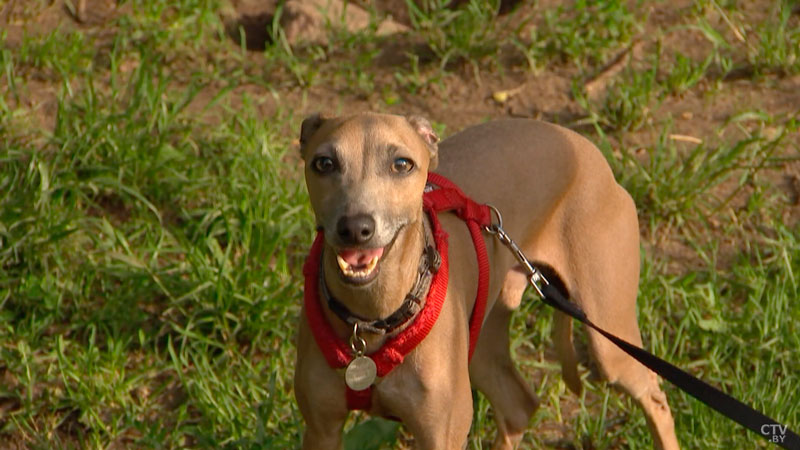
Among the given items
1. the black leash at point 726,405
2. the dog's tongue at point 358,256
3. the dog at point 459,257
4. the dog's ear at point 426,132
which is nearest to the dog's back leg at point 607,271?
the dog at point 459,257

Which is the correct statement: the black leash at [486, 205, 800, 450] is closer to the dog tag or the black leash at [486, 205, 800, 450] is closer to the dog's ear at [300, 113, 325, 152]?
the dog tag

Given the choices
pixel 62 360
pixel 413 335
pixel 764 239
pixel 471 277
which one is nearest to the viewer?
pixel 413 335

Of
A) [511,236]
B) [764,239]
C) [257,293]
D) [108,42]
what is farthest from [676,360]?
[108,42]

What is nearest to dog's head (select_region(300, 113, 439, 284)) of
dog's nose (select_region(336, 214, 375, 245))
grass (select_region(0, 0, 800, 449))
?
dog's nose (select_region(336, 214, 375, 245))

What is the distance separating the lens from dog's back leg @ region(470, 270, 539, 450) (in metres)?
4.47

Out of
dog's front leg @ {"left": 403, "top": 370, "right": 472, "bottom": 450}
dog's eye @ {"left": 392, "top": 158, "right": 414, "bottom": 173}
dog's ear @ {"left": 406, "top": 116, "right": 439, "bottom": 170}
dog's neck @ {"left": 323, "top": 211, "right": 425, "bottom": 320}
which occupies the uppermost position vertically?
dog's eye @ {"left": 392, "top": 158, "right": 414, "bottom": 173}

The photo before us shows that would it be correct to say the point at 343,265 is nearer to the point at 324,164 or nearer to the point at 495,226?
the point at 324,164

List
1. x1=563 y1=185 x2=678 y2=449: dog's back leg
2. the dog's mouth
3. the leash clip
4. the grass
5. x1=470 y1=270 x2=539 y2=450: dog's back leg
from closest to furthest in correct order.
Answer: the dog's mouth → the leash clip → x1=563 y1=185 x2=678 y2=449: dog's back leg → x1=470 y1=270 x2=539 y2=450: dog's back leg → the grass

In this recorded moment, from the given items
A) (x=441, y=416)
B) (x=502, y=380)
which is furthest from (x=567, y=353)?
(x=441, y=416)

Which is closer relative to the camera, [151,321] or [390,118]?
[390,118]

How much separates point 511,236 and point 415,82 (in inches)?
89.1

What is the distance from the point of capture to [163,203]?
5.33 meters

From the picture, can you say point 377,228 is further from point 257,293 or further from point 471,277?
point 257,293

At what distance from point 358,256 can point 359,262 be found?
2 centimetres
